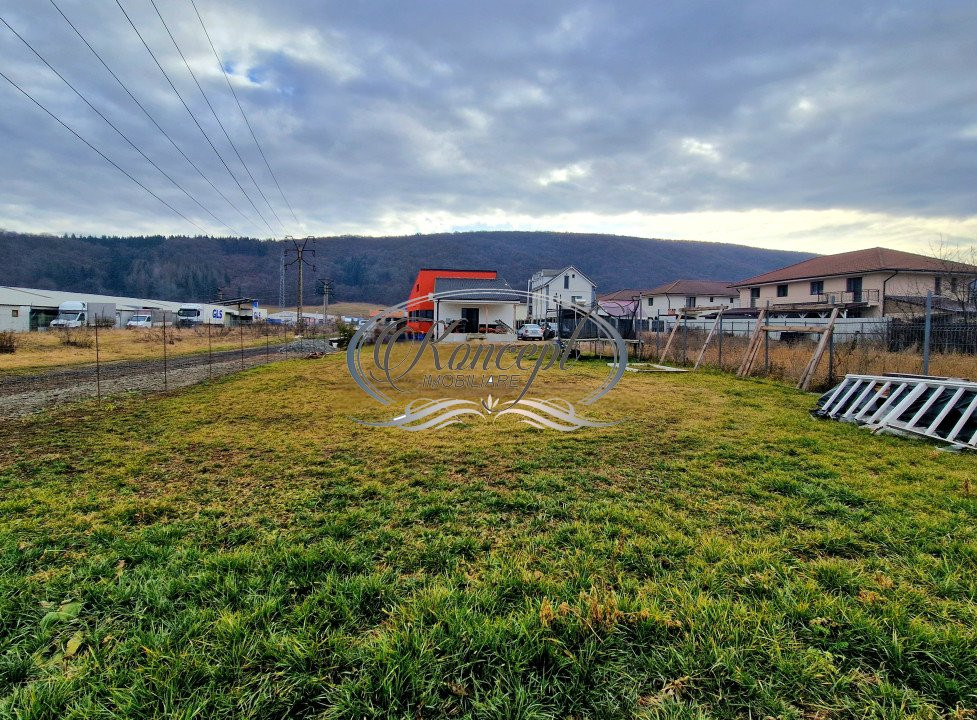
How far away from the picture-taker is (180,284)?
94.2m

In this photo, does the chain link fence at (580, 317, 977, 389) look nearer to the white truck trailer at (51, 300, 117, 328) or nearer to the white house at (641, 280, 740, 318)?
the white house at (641, 280, 740, 318)

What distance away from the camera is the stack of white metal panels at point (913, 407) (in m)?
5.30

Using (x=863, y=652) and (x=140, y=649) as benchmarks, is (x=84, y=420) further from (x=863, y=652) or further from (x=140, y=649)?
(x=863, y=652)

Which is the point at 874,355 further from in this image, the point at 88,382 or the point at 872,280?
the point at 872,280

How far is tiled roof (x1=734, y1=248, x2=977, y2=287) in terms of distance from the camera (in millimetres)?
27328

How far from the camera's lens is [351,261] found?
330ft

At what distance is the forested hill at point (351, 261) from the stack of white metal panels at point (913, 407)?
70.7m

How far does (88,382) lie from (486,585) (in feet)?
42.5

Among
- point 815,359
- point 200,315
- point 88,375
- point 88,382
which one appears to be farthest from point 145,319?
point 815,359

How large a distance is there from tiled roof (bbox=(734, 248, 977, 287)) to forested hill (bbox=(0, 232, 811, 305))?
150 feet

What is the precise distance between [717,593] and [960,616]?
1.14 meters

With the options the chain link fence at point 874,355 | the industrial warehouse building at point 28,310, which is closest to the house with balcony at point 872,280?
the chain link fence at point 874,355

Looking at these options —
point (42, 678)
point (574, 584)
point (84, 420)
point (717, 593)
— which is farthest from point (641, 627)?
point (84, 420)

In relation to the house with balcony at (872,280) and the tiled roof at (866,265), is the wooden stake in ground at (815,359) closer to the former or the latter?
the house with balcony at (872,280)
